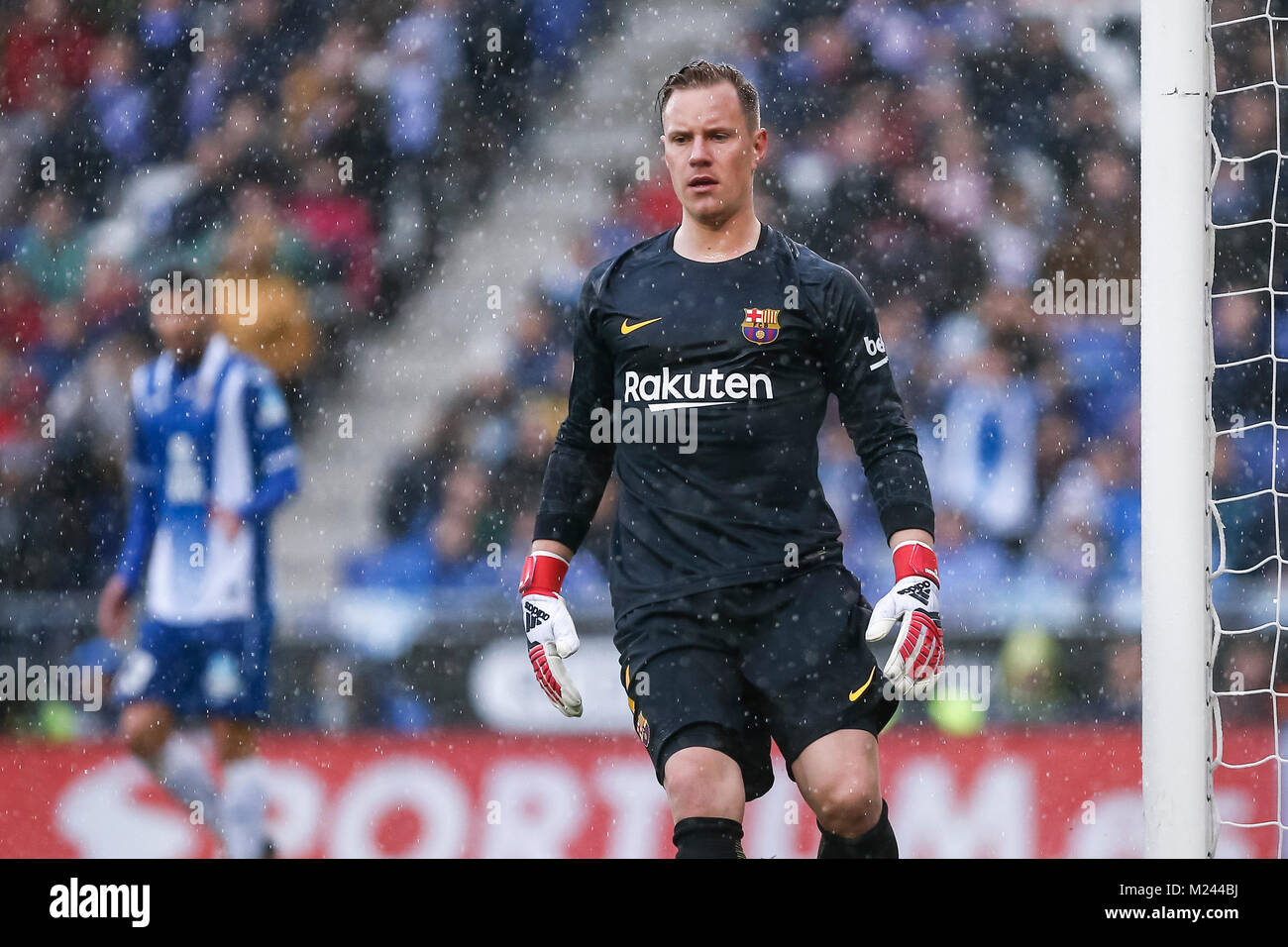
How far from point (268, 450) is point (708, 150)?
2.24 meters

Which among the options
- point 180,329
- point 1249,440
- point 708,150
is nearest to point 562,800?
point 180,329

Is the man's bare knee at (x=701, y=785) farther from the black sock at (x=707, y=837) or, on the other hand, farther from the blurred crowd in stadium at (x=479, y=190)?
the blurred crowd in stadium at (x=479, y=190)

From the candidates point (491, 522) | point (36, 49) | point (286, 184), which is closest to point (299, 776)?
point (491, 522)

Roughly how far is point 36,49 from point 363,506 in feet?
8.22

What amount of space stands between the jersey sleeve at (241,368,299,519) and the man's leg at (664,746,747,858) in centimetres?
233

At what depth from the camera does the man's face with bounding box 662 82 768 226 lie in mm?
3359

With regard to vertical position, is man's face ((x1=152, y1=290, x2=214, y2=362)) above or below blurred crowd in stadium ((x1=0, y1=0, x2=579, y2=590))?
below

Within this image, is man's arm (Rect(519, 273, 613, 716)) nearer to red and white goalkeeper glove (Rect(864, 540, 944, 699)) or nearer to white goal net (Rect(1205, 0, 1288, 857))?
red and white goalkeeper glove (Rect(864, 540, 944, 699))

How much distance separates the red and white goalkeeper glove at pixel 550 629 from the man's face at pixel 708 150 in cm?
87

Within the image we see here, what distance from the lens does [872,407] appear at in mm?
3352

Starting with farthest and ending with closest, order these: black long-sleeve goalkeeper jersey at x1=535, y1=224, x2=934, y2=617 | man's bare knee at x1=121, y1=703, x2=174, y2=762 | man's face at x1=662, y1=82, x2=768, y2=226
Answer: man's bare knee at x1=121, y1=703, x2=174, y2=762 → man's face at x1=662, y1=82, x2=768, y2=226 → black long-sleeve goalkeeper jersey at x1=535, y1=224, x2=934, y2=617

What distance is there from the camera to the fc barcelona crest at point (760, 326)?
131 inches

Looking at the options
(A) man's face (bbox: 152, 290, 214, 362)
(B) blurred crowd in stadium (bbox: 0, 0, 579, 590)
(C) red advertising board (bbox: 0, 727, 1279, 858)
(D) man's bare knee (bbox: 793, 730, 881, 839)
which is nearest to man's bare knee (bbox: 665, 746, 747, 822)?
(D) man's bare knee (bbox: 793, 730, 881, 839)

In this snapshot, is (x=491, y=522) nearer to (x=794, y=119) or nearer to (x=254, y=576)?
(x=254, y=576)
